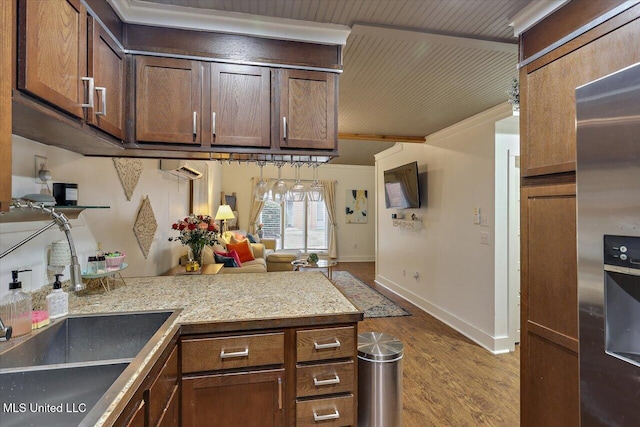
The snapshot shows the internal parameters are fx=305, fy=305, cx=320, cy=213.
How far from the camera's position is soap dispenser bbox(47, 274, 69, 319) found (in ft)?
4.29

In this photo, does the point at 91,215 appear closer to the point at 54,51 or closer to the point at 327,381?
the point at 54,51

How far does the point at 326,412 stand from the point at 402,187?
11.8 ft

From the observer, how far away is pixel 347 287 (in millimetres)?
5398

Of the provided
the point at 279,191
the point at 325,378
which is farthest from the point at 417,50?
the point at 325,378

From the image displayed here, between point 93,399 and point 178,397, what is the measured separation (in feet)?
1.23

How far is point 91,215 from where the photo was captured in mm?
1912

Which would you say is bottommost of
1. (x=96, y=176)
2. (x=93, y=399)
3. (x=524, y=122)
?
(x=93, y=399)

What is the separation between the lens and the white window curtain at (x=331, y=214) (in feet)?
26.5

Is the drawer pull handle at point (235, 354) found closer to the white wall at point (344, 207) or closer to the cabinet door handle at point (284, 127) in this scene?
the cabinet door handle at point (284, 127)

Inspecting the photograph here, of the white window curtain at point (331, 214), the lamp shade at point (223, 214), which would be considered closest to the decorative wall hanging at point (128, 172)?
the lamp shade at point (223, 214)

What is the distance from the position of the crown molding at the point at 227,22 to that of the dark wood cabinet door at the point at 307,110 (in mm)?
206

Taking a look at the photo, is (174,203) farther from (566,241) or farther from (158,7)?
(566,241)

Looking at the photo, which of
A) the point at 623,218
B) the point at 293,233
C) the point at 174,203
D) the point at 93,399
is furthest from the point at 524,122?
the point at 293,233

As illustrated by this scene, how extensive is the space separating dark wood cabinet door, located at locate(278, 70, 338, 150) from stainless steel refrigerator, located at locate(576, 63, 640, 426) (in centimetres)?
112
